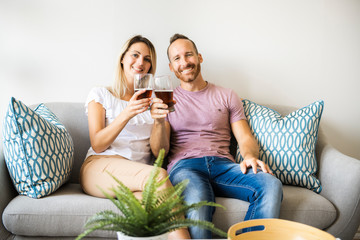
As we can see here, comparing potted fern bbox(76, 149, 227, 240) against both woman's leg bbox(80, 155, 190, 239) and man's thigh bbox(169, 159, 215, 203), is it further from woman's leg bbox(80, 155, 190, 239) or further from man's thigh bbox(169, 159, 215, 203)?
woman's leg bbox(80, 155, 190, 239)

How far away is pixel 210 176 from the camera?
1752mm

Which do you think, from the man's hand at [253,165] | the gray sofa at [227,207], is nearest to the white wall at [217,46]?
the gray sofa at [227,207]

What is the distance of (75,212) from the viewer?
1.47m

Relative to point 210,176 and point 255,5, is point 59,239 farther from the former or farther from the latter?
point 255,5

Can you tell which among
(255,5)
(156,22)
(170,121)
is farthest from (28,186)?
(255,5)

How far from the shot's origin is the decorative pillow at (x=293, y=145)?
1882mm

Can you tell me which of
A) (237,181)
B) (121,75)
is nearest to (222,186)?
(237,181)

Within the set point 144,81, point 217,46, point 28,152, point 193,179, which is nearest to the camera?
point 144,81

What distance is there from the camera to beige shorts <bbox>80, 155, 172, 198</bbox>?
62.5 inches

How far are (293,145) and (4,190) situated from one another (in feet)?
5.27

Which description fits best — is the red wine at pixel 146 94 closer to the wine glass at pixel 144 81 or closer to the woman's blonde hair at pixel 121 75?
the wine glass at pixel 144 81

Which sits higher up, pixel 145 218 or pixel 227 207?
pixel 145 218

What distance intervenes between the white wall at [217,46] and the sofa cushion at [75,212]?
3.08 feet

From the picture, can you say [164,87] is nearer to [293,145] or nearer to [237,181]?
[237,181]
